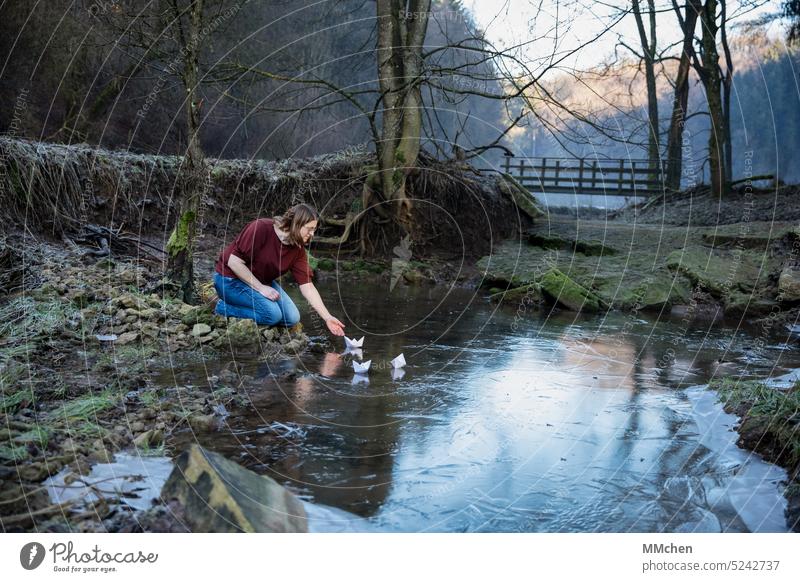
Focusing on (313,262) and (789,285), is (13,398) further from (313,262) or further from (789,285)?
(789,285)

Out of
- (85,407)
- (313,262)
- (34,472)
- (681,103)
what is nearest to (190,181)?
(85,407)

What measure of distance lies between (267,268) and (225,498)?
4284mm

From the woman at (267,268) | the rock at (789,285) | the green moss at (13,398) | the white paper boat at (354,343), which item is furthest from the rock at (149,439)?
the rock at (789,285)

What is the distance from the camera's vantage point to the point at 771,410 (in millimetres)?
4660

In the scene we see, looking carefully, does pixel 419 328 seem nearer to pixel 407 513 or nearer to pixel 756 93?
pixel 407 513

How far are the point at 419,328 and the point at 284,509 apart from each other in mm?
5542

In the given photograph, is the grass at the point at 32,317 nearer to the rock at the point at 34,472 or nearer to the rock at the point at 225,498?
the rock at the point at 34,472

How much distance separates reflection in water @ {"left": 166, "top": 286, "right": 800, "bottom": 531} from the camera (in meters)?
3.58

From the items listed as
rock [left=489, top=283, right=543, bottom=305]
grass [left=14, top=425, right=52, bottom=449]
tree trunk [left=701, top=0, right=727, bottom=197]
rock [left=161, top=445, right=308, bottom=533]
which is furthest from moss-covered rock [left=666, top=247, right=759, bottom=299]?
grass [left=14, top=425, right=52, bottom=449]

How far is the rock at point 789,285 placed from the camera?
998 cm

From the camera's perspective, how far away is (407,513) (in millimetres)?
3494

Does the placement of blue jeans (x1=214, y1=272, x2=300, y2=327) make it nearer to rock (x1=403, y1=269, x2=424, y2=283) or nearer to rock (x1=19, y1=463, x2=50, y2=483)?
rock (x1=19, y1=463, x2=50, y2=483)

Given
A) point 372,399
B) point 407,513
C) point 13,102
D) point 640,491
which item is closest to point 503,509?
point 407,513

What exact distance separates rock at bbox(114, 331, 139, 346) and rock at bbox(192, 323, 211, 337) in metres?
0.52
